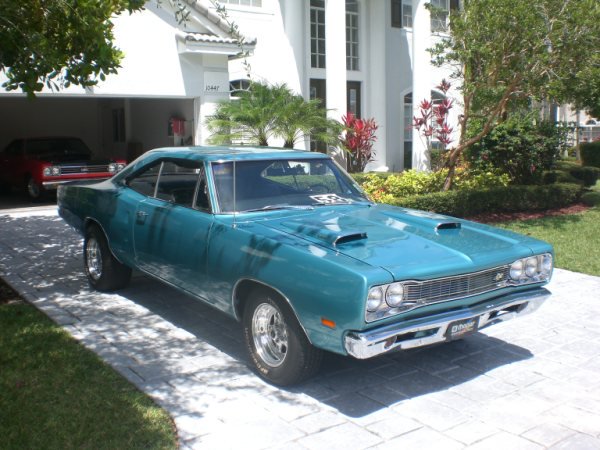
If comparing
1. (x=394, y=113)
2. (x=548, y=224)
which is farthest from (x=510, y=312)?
(x=394, y=113)

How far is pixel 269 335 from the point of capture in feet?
16.4

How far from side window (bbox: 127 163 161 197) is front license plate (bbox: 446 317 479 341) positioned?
3260mm

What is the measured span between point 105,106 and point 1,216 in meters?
10.8

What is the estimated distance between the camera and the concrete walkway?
4227 millimetres

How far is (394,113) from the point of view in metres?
20.7

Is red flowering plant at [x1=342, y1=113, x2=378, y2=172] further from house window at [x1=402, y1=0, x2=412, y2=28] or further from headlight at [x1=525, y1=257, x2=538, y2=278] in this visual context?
headlight at [x1=525, y1=257, x2=538, y2=278]

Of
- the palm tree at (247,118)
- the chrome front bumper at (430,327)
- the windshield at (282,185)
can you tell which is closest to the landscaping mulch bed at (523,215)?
the palm tree at (247,118)

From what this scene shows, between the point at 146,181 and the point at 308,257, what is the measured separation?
2.84 metres

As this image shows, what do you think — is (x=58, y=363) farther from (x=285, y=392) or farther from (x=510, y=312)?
(x=510, y=312)

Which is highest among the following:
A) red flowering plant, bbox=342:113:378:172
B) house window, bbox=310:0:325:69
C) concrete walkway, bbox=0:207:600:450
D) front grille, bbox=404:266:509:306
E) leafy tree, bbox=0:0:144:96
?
house window, bbox=310:0:325:69

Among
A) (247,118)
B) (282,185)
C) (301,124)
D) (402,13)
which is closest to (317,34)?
(402,13)

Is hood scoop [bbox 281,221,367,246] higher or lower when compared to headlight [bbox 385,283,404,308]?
higher

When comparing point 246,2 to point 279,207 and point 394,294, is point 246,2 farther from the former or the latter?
point 394,294

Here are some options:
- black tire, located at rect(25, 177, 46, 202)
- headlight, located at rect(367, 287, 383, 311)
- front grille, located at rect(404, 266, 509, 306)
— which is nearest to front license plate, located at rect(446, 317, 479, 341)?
front grille, located at rect(404, 266, 509, 306)
